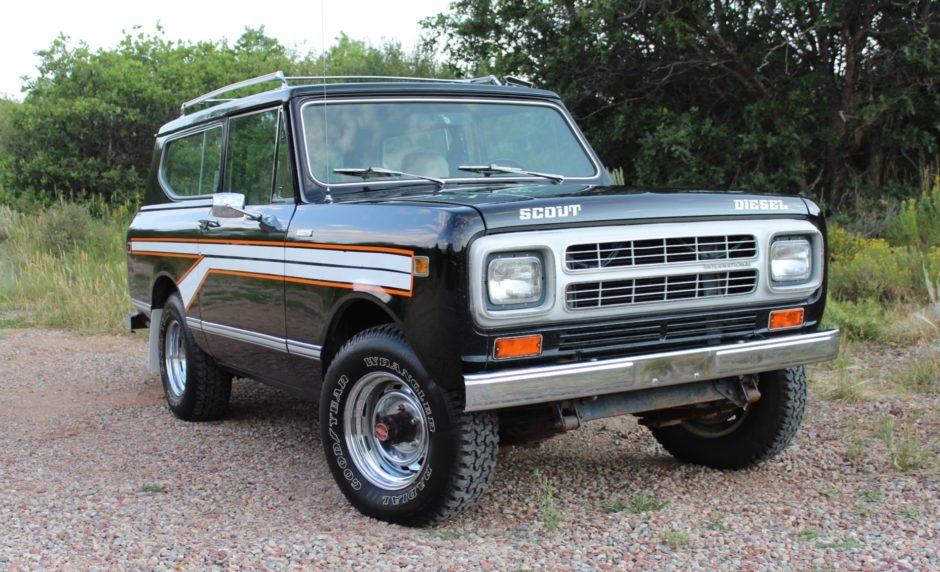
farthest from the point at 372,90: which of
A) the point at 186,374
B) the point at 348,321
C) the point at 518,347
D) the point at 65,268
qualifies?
the point at 65,268

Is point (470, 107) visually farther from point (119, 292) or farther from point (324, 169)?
point (119, 292)

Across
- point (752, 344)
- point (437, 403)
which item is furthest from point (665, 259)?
point (437, 403)

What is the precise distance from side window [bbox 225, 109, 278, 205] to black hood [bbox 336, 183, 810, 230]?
0.77 meters

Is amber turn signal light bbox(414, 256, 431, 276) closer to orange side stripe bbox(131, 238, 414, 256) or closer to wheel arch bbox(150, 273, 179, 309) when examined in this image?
orange side stripe bbox(131, 238, 414, 256)

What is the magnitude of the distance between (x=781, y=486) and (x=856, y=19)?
771 cm

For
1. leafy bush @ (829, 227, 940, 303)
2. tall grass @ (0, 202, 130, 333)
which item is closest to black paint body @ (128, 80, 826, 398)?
leafy bush @ (829, 227, 940, 303)

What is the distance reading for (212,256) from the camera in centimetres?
537

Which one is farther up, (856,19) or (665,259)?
→ (856,19)

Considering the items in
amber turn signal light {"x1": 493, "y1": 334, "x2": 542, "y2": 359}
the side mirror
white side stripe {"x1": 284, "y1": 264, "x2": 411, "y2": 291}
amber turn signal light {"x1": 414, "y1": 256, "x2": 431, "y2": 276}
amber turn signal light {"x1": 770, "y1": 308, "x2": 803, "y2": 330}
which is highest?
the side mirror

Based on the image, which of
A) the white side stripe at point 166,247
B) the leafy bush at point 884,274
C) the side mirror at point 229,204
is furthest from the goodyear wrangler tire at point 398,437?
the leafy bush at point 884,274

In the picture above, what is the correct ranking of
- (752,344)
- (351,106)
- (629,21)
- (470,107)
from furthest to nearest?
(629,21)
(470,107)
(351,106)
(752,344)

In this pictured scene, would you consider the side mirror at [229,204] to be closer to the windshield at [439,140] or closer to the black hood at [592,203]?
the windshield at [439,140]

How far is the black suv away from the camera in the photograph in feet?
11.8

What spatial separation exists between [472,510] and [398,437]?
0.48 m
